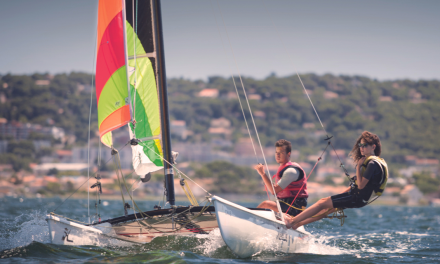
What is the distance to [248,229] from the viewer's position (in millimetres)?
4461

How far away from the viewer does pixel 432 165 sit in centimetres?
7350

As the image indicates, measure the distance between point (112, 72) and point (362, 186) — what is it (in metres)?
3.29

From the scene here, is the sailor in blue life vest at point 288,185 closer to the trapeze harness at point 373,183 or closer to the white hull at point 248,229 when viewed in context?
the white hull at point 248,229

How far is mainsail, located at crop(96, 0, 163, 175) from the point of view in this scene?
554 cm

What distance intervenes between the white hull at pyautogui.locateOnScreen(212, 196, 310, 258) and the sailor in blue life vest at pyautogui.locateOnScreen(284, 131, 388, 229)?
0.23m

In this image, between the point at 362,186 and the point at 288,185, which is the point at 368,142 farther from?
the point at 288,185

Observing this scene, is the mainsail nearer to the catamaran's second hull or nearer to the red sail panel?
the red sail panel

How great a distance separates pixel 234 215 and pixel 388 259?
204 centimetres

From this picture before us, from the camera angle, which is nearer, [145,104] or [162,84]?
[162,84]

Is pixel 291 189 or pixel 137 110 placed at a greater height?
pixel 137 110

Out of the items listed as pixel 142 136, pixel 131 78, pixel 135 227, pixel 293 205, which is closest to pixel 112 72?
pixel 131 78

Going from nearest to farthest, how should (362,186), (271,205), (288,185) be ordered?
(362,186) < (288,185) < (271,205)

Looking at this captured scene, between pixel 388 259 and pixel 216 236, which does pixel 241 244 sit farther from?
pixel 388 259

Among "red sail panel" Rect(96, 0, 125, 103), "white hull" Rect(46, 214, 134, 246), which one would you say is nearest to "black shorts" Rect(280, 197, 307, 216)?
"white hull" Rect(46, 214, 134, 246)
